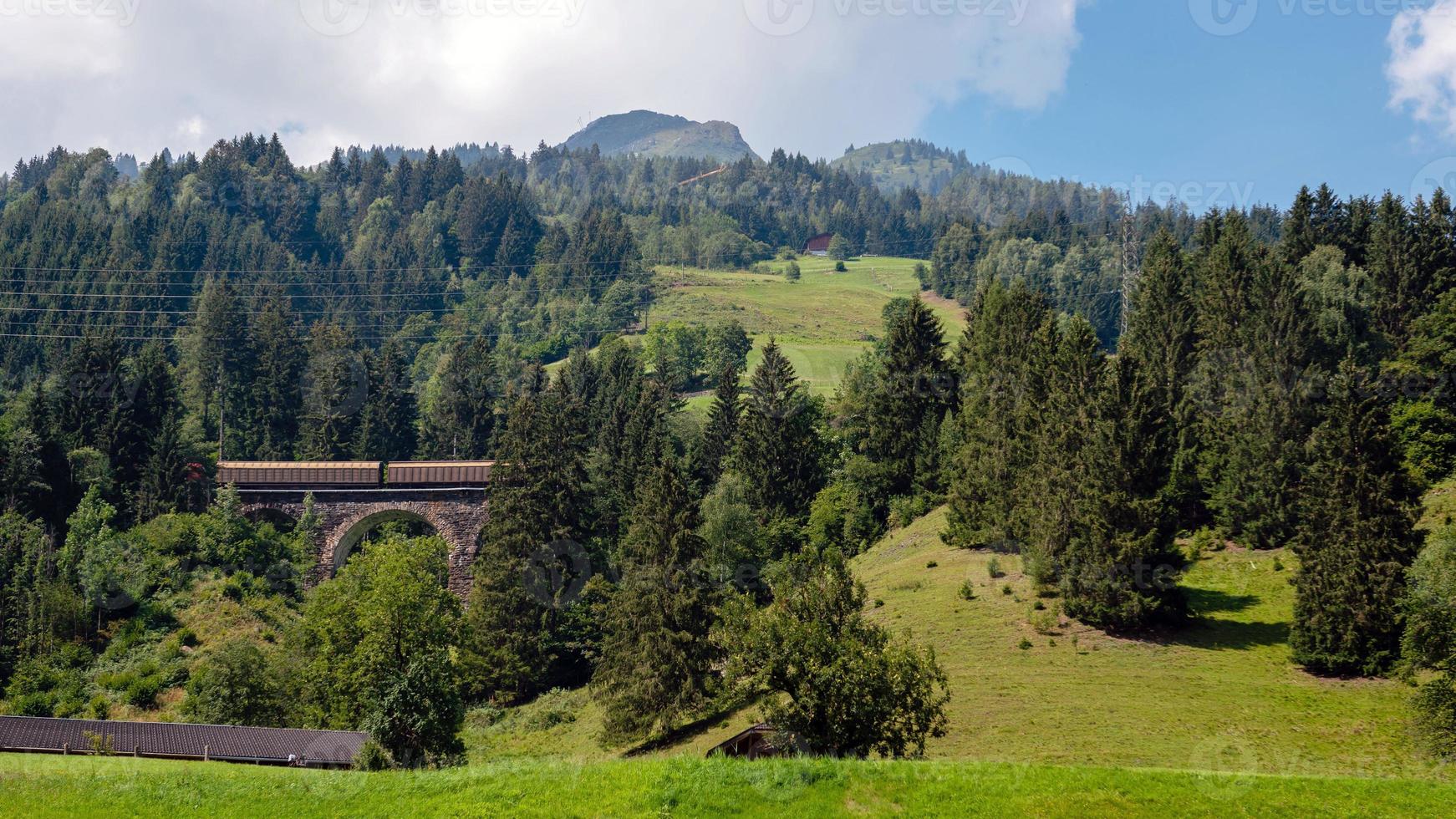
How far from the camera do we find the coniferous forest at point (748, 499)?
40.1m

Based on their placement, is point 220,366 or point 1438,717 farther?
point 220,366

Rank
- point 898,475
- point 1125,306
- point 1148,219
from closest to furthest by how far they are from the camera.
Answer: point 898,475 → point 1125,306 → point 1148,219

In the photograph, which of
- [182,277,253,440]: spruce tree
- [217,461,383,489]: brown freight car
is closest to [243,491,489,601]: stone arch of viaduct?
[217,461,383,489]: brown freight car

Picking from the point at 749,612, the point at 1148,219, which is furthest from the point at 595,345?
the point at 749,612

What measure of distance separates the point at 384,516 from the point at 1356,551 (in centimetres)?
6049

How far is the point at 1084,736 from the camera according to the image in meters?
37.1

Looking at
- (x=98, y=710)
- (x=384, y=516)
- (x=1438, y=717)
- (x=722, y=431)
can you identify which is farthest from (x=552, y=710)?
(x=1438, y=717)

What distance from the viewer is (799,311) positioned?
16750cm

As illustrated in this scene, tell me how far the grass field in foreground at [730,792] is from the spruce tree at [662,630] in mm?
19027

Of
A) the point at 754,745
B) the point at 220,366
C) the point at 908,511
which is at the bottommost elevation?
the point at 754,745

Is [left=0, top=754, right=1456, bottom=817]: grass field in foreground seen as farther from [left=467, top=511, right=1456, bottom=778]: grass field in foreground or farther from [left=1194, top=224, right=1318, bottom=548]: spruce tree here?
[left=1194, top=224, right=1318, bottom=548]: spruce tree

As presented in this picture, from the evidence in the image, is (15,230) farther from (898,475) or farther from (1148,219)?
(1148,219)

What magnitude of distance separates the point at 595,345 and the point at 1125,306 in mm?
75178

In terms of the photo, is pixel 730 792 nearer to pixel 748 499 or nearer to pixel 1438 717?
pixel 1438 717
